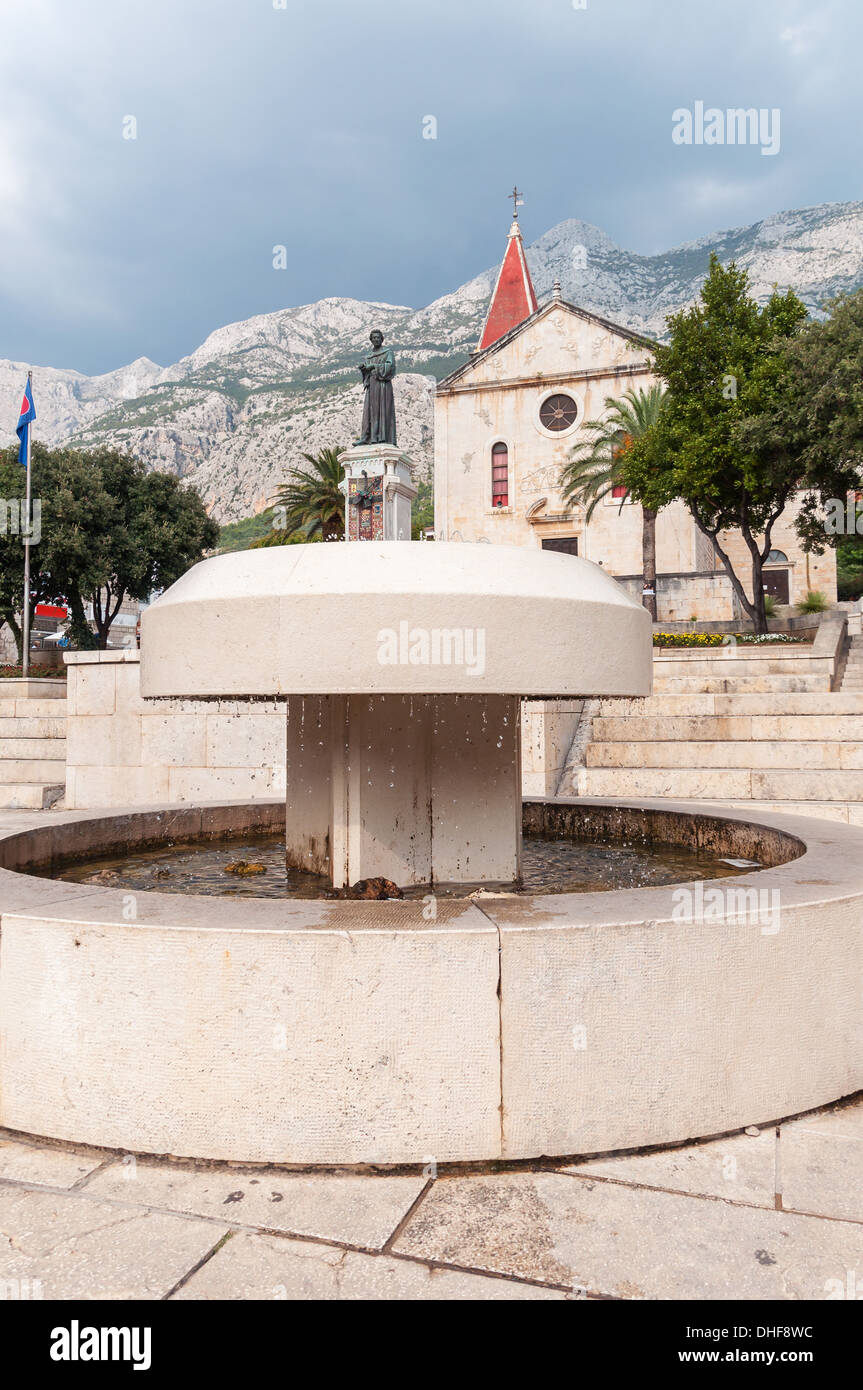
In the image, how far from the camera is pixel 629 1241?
2.11 meters

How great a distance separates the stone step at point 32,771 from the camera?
13133 mm

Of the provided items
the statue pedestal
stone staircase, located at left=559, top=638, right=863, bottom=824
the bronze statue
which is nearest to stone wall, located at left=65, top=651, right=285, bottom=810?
stone staircase, located at left=559, top=638, right=863, bottom=824

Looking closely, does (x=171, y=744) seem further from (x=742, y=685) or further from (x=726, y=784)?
(x=742, y=685)

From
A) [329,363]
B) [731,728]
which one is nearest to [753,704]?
[731,728]

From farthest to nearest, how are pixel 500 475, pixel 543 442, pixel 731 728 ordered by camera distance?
pixel 500 475
pixel 543 442
pixel 731 728

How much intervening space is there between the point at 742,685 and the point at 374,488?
11867mm

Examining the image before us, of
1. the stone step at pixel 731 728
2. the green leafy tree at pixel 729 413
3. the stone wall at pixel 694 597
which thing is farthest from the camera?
the stone wall at pixel 694 597

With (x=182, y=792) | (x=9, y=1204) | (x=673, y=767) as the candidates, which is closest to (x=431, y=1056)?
(x=9, y=1204)

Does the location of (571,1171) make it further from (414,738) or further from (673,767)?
(673,767)

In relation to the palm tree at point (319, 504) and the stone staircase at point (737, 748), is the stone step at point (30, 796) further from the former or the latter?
the palm tree at point (319, 504)

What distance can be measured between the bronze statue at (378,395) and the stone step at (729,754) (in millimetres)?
12426

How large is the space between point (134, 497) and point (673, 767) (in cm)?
2782

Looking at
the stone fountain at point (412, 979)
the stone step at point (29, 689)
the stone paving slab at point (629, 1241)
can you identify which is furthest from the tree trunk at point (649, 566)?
the stone paving slab at point (629, 1241)
